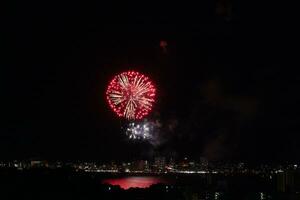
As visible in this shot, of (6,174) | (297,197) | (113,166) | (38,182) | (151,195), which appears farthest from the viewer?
(113,166)

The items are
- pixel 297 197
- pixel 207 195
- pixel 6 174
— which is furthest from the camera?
pixel 207 195

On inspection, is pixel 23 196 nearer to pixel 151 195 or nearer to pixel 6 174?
pixel 6 174

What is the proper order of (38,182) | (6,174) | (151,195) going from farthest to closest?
(151,195)
(6,174)
(38,182)

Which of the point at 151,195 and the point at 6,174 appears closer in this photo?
the point at 6,174

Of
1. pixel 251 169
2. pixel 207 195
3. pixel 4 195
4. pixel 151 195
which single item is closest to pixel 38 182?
pixel 4 195

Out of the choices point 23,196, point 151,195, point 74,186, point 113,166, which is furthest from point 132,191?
point 113,166

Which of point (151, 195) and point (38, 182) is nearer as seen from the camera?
point (38, 182)

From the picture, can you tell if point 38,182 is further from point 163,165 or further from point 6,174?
point 163,165

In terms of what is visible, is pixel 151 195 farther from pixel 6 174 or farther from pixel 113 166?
pixel 113 166

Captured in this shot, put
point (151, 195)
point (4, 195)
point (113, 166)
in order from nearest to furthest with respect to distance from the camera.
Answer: point (4, 195) < point (151, 195) < point (113, 166)
